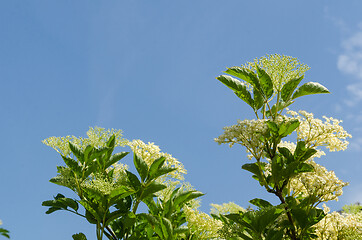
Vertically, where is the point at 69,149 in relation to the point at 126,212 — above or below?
above

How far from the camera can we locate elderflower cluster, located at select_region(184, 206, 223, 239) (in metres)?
4.39

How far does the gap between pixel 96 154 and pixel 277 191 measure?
6.15ft

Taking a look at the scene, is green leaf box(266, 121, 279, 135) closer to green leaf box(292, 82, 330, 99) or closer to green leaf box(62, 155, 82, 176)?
green leaf box(292, 82, 330, 99)

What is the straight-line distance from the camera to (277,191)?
3.90 metres

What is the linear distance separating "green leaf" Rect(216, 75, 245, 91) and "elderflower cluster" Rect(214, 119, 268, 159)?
1.61 feet

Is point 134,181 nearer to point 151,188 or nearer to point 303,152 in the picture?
point 151,188

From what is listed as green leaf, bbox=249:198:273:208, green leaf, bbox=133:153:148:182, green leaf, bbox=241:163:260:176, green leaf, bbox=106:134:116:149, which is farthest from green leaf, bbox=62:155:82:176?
green leaf, bbox=249:198:273:208

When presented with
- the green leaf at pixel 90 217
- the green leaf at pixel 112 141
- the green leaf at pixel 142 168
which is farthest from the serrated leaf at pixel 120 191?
the green leaf at pixel 112 141

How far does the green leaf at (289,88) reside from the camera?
4.07m

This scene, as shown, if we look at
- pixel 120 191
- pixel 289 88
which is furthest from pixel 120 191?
pixel 289 88

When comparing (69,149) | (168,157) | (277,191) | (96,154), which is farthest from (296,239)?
(69,149)

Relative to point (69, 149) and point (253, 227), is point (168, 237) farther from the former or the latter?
point (69, 149)

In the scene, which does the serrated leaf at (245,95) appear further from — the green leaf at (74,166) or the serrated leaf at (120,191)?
the green leaf at (74,166)

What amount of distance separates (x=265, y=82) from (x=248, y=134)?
2.32 ft
